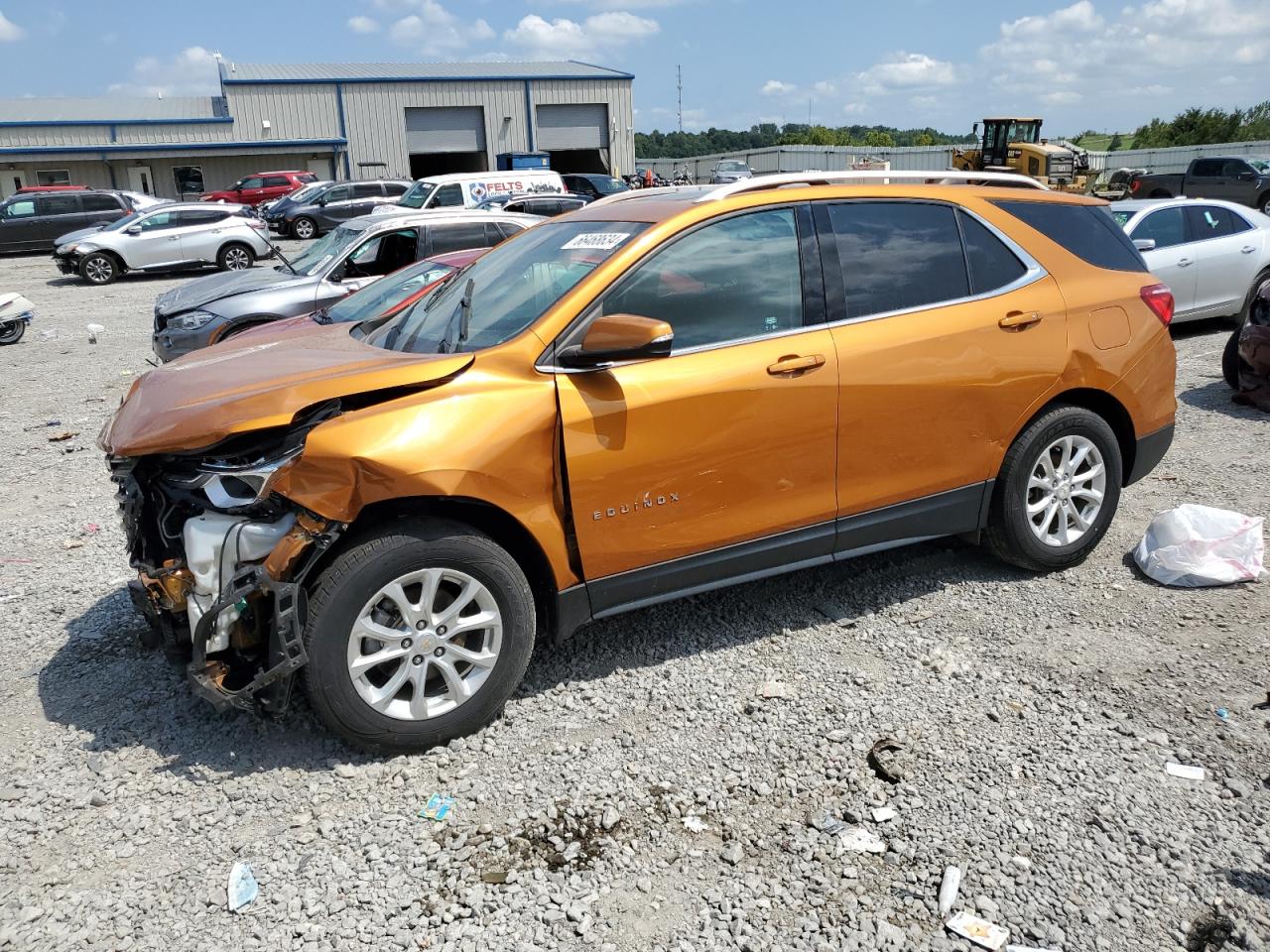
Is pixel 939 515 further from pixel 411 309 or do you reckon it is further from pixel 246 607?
pixel 246 607

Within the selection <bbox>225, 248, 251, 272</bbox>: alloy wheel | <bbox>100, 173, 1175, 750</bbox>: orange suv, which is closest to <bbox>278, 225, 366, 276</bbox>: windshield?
<bbox>100, 173, 1175, 750</bbox>: orange suv

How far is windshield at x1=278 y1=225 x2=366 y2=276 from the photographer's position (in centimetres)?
1000

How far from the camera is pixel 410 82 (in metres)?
49.3

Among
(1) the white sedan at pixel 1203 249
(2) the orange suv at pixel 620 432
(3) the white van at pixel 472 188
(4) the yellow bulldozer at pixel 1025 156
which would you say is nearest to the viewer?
(2) the orange suv at pixel 620 432

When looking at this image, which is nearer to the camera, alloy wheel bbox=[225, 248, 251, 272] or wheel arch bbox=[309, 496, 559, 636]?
wheel arch bbox=[309, 496, 559, 636]

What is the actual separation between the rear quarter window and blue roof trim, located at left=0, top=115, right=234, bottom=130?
4981 cm

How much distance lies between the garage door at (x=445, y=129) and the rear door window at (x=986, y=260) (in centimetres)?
5012

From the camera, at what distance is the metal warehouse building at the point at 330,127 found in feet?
145

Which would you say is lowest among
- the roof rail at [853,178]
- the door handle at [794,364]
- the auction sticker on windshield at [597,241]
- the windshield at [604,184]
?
the door handle at [794,364]

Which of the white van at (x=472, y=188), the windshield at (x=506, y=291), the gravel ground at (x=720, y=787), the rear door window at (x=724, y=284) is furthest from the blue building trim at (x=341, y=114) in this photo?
the rear door window at (x=724, y=284)

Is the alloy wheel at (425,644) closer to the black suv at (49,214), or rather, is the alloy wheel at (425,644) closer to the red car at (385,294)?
the red car at (385,294)

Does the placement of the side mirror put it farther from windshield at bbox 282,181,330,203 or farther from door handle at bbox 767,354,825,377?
windshield at bbox 282,181,330,203

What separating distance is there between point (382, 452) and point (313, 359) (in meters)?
0.85

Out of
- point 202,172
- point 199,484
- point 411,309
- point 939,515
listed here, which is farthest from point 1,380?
point 202,172
